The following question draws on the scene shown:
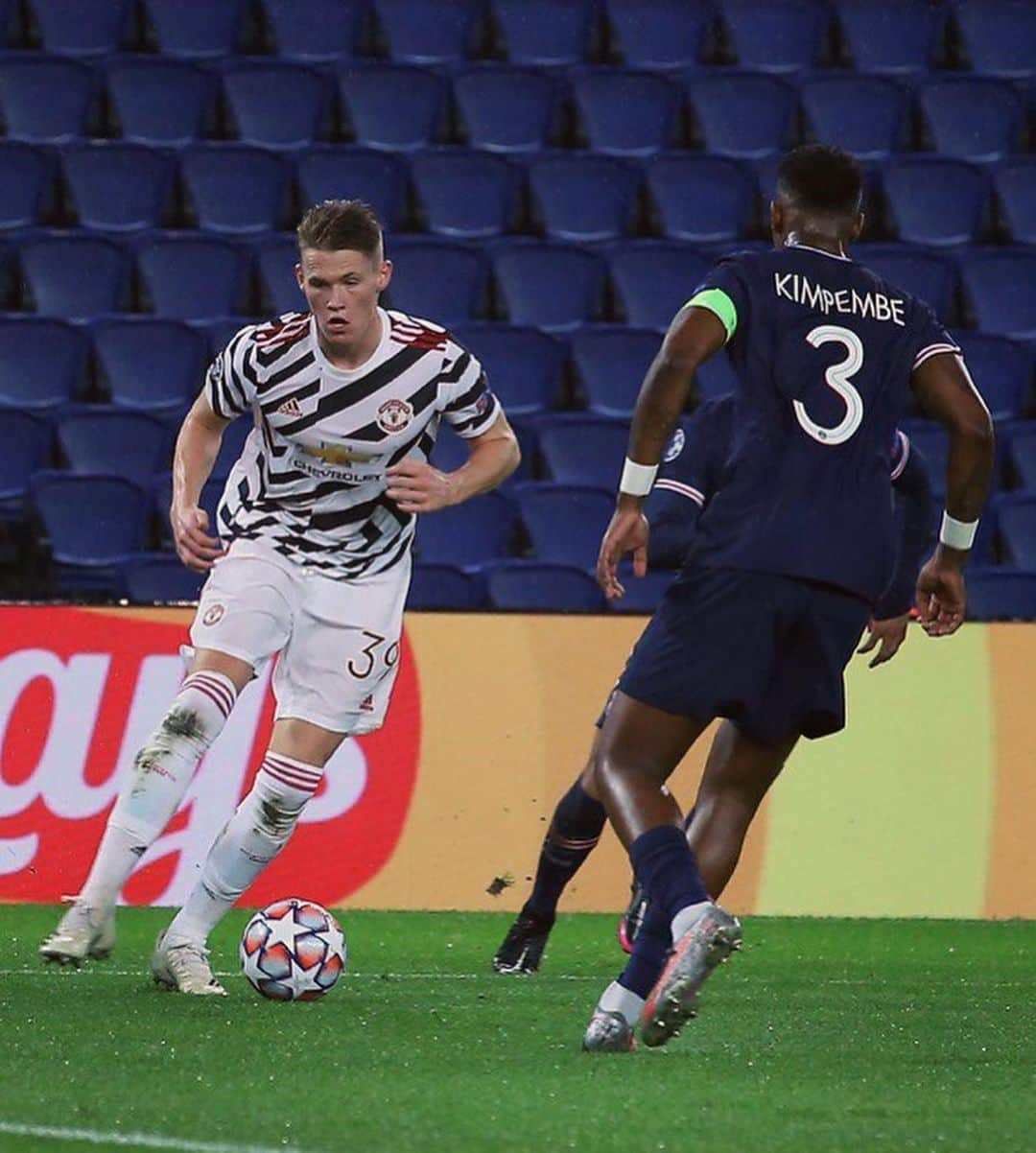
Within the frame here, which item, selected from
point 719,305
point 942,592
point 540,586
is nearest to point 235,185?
point 540,586

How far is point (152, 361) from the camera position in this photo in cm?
1170

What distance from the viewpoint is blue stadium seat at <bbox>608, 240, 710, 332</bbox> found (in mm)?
12297

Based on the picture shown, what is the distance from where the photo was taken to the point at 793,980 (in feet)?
23.1

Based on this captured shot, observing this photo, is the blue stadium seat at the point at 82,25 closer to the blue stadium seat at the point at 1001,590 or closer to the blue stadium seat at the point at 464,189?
the blue stadium seat at the point at 464,189

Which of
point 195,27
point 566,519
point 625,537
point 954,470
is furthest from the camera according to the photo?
point 195,27

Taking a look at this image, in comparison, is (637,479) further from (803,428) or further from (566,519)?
(566,519)

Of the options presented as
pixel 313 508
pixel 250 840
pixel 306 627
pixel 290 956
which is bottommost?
pixel 290 956

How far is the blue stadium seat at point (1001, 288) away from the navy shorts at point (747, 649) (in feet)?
25.7

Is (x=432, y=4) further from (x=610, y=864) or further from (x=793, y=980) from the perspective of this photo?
(x=793, y=980)

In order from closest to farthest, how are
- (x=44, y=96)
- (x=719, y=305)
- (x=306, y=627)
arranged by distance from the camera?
(x=719, y=305)
(x=306, y=627)
(x=44, y=96)

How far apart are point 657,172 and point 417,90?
1.34 metres

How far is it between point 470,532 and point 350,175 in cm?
235

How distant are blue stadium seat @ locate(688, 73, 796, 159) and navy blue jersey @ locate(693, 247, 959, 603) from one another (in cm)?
824

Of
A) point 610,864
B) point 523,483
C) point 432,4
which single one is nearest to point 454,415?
point 610,864
